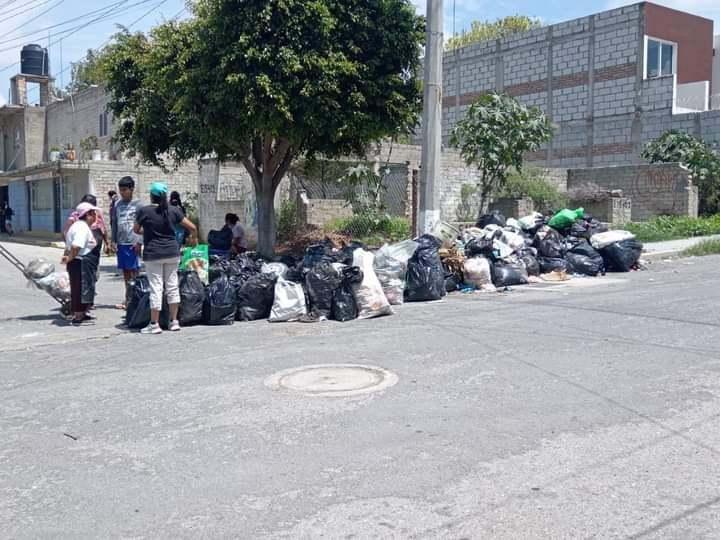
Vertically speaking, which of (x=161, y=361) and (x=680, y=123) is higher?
(x=680, y=123)

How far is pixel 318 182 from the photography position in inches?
827

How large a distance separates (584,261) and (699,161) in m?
14.5

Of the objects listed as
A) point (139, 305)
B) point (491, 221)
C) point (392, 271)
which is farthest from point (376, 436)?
point (491, 221)

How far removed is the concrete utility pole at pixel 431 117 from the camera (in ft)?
41.3

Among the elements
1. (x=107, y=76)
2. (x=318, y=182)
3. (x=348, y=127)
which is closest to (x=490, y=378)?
(x=348, y=127)

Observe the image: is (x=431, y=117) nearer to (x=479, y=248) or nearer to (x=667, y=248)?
(x=479, y=248)

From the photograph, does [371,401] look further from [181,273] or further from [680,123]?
[680,123]

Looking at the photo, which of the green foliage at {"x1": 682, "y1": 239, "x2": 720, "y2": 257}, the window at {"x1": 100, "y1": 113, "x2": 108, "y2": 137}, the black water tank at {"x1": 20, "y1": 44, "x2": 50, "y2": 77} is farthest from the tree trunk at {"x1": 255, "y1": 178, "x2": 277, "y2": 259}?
the black water tank at {"x1": 20, "y1": 44, "x2": 50, "y2": 77}

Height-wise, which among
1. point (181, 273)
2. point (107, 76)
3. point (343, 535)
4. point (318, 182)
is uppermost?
point (107, 76)

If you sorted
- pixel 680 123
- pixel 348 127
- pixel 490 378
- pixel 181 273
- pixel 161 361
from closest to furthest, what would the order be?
1. pixel 490 378
2. pixel 161 361
3. pixel 181 273
4. pixel 348 127
5. pixel 680 123

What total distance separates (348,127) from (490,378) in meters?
7.85

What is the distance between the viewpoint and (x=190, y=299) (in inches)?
355

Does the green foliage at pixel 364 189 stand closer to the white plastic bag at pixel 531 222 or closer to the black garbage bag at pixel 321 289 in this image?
the white plastic bag at pixel 531 222

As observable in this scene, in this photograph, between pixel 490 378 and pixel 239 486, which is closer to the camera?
pixel 239 486
